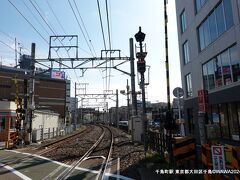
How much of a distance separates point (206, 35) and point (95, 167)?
1303cm

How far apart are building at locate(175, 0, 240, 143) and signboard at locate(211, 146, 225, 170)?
3.73m

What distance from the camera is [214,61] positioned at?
18812mm

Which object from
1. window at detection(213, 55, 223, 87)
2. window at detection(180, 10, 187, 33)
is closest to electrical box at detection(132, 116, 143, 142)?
window at detection(213, 55, 223, 87)

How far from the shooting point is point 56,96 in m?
94.5

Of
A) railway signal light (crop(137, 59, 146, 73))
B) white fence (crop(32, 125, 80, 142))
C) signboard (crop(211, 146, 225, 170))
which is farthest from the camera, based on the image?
white fence (crop(32, 125, 80, 142))

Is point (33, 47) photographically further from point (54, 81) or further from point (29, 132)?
point (54, 81)

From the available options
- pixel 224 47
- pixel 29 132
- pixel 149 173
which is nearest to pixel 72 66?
pixel 29 132

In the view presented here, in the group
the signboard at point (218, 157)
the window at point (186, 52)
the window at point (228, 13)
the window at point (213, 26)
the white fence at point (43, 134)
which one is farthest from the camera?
the white fence at point (43, 134)

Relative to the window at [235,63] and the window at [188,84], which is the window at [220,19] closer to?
the window at [235,63]

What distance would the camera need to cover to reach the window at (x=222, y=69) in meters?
15.8

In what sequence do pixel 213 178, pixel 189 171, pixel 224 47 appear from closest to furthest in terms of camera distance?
pixel 213 178, pixel 189 171, pixel 224 47

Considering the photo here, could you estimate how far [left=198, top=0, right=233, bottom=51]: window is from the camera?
16.2 meters

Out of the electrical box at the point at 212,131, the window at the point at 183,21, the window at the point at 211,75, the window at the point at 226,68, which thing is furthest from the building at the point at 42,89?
the electrical box at the point at 212,131

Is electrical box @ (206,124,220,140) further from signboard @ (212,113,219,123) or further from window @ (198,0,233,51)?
signboard @ (212,113,219,123)
